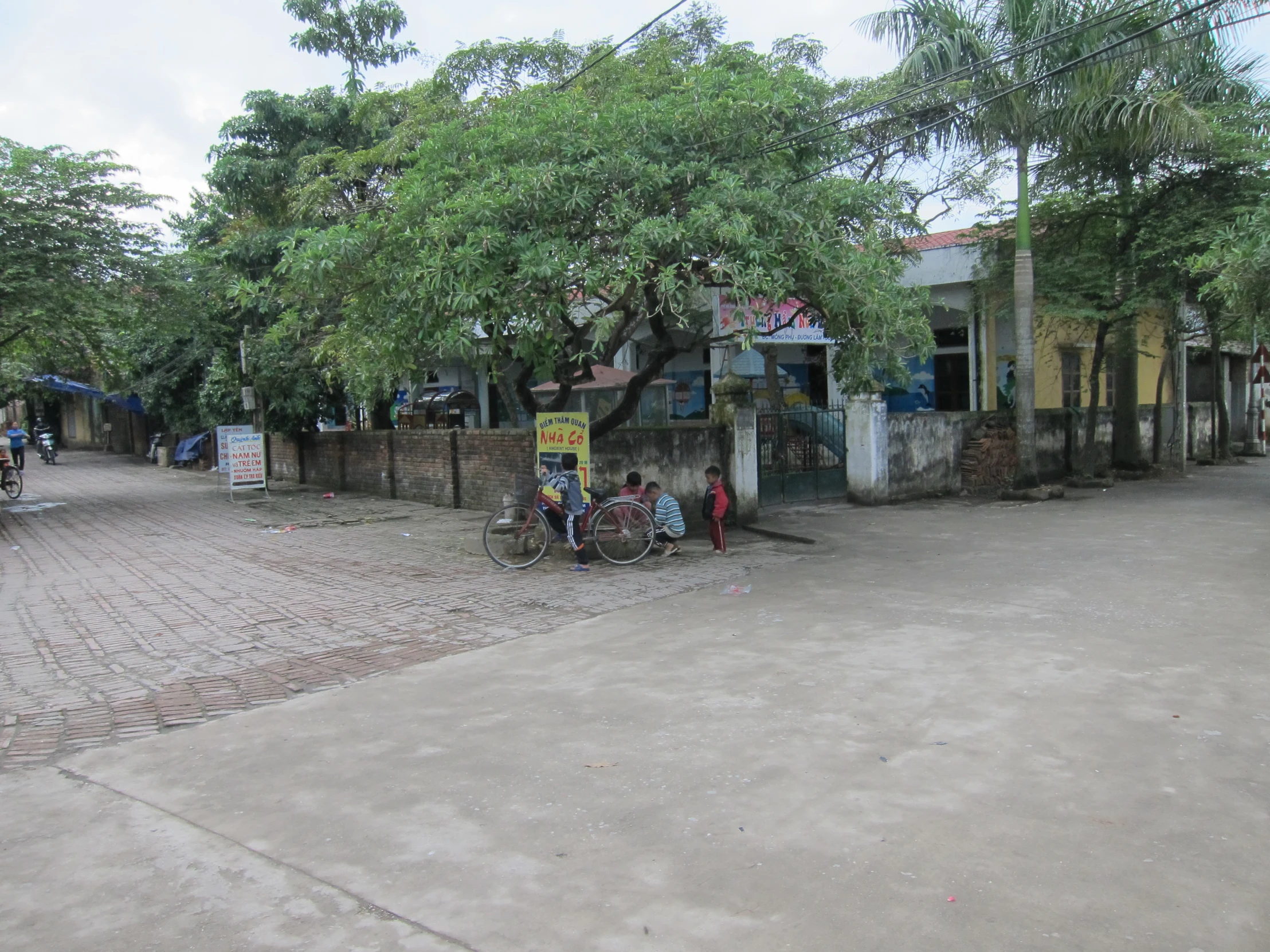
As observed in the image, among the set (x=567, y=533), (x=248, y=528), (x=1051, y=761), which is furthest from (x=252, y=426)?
(x=1051, y=761)

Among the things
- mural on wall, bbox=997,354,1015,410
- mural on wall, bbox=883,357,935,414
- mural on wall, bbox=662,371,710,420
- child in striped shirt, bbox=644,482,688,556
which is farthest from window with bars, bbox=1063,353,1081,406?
child in striped shirt, bbox=644,482,688,556

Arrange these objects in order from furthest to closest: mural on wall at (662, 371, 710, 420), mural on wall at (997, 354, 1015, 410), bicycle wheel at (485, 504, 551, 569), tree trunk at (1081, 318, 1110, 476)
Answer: mural on wall at (662, 371, 710, 420) → mural on wall at (997, 354, 1015, 410) → tree trunk at (1081, 318, 1110, 476) → bicycle wheel at (485, 504, 551, 569)

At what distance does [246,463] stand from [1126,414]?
62.6 ft

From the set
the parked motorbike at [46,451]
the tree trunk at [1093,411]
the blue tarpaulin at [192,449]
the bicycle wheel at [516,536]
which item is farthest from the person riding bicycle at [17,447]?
the tree trunk at [1093,411]

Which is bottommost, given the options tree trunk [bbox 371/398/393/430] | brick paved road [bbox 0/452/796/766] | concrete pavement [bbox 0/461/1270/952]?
concrete pavement [bbox 0/461/1270/952]

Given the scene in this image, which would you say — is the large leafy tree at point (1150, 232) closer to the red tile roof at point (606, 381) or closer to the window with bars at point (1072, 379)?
the window with bars at point (1072, 379)

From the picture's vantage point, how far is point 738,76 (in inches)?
402

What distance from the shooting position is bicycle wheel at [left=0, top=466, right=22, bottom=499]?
19609 mm

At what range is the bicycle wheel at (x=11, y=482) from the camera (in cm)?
1961

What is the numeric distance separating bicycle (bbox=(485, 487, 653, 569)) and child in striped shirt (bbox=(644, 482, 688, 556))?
0.62 ft

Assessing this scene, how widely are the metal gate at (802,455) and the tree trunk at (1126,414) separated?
7.83 metres

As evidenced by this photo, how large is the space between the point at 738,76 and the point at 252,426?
16326mm

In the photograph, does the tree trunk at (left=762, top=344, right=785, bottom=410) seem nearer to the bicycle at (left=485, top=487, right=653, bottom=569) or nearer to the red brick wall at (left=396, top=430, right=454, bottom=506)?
the red brick wall at (left=396, top=430, right=454, bottom=506)

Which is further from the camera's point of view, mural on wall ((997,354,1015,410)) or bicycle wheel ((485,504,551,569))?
mural on wall ((997,354,1015,410))
